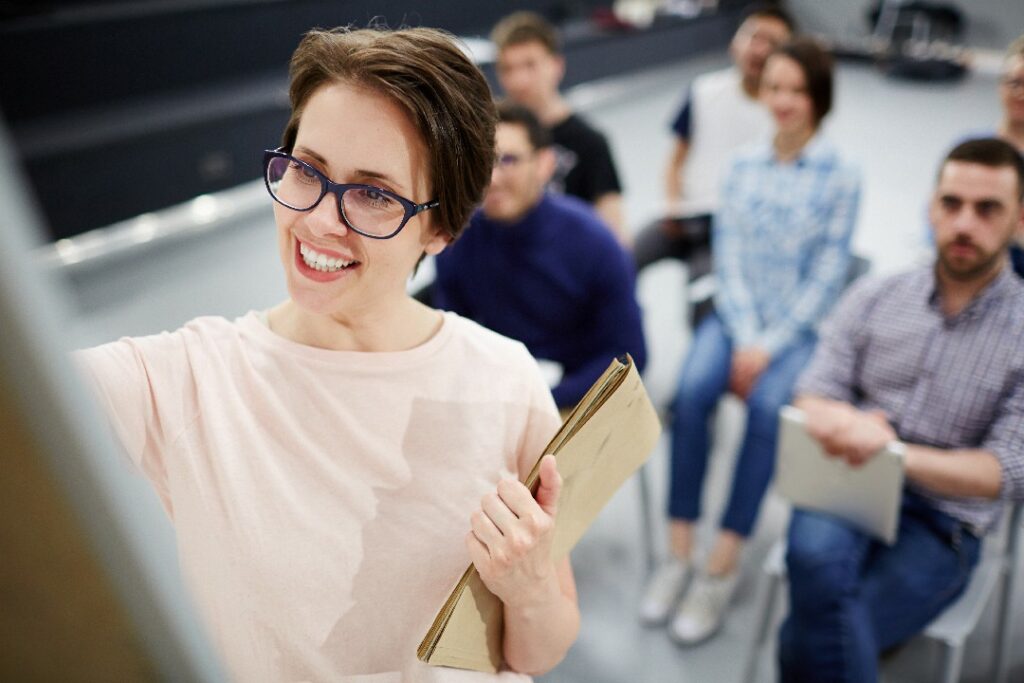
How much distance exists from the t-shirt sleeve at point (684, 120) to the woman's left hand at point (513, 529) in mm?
2744

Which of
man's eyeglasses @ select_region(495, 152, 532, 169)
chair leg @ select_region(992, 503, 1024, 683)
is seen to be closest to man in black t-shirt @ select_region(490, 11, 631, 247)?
man's eyeglasses @ select_region(495, 152, 532, 169)

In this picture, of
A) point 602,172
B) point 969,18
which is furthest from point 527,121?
point 969,18

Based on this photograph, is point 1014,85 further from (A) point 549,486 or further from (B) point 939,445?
(A) point 549,486

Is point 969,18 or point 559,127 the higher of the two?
point 559,127

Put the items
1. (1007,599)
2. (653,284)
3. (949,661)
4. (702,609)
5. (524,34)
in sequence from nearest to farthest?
1. (949,661)
2. (1007,599)
3. (702,609)
4. (524,34)
5. (653,284)

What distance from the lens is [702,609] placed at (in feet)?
7.06

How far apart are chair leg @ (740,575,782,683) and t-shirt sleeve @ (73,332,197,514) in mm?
1436

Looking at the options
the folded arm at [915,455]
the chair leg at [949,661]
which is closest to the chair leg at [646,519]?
the folded arm at [915,455]

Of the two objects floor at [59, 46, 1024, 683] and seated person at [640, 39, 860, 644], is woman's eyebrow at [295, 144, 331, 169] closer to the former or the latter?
floor at [59, 46, 1024, 683]

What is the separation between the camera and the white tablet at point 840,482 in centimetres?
161

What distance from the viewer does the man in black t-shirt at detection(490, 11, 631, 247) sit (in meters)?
2.75

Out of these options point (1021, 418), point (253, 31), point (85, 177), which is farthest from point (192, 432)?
point (253, 31)

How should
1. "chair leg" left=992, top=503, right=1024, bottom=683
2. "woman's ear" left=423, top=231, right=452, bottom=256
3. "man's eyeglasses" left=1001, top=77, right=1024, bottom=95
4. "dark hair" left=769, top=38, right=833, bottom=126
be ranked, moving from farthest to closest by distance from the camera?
"dark hair" left=769, top=38, right=833, bottom=126, "man's eyeglasses" left=1001, top=77, right=1024, bottom=95, "chair leg" left=992, top=503, right=1024, bottom=683, "woman's ear" left=423, top=231, right=452, bottom=256

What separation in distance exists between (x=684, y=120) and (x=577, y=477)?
2.71 meters
